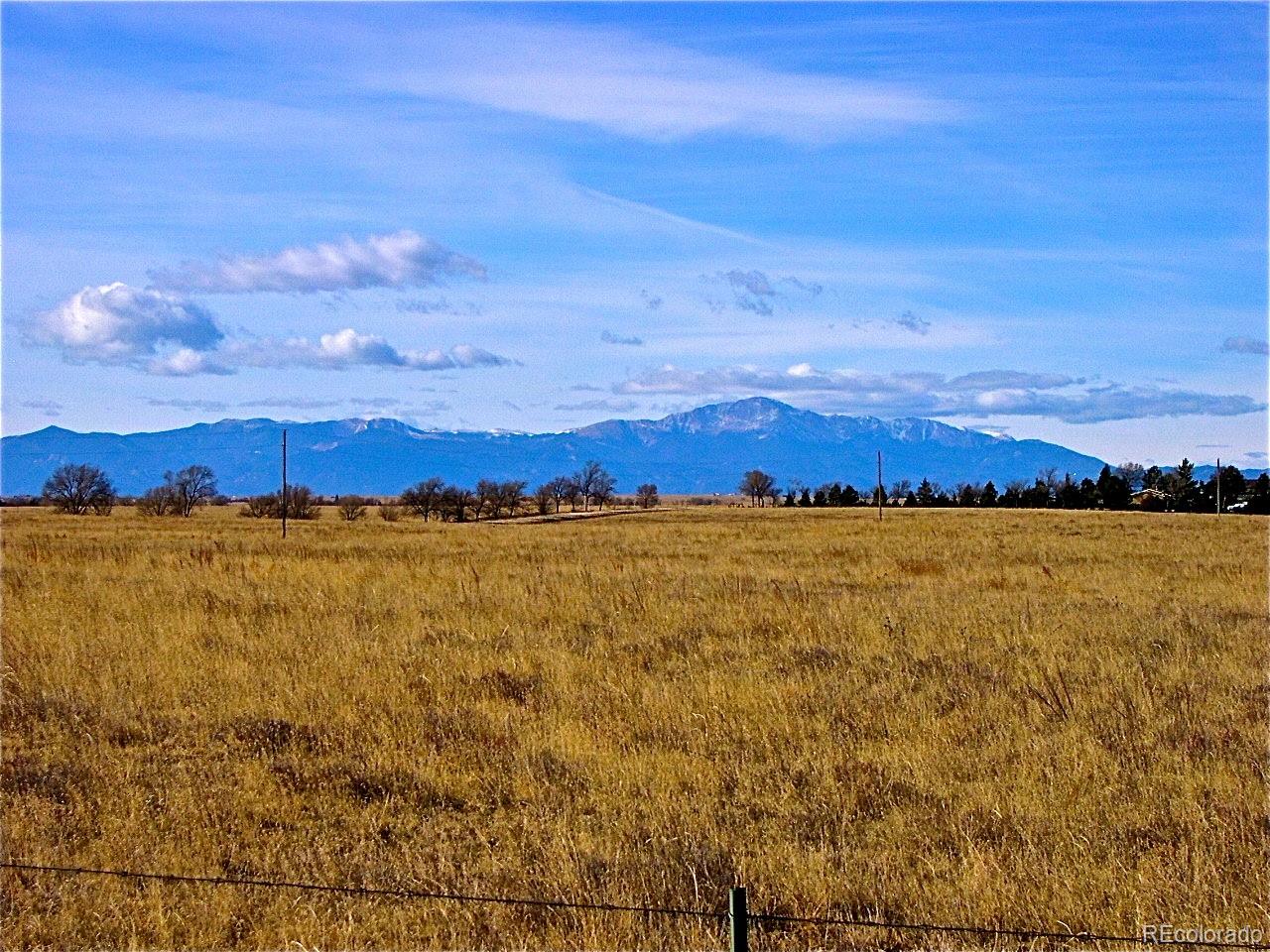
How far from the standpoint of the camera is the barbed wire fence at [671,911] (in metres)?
5.49

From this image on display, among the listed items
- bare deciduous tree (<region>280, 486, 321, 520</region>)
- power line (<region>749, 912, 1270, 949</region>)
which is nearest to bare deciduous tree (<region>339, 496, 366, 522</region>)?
bare deciduous tree (<region>280, 486, 321, 520</region>)

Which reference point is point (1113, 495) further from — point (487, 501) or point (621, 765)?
point (621, 765)

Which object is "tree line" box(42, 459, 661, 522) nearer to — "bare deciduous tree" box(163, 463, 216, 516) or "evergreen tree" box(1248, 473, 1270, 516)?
"bare deciduous tree" box(163, 463, 216, 516)

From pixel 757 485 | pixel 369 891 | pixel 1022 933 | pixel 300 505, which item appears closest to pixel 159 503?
pixel 300 505

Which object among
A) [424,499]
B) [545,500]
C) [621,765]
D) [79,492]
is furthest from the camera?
[545,500]

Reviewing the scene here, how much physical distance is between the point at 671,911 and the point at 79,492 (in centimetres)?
9429

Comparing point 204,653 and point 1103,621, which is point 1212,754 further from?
point 204,653

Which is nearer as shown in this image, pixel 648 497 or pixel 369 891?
pixel 369 891

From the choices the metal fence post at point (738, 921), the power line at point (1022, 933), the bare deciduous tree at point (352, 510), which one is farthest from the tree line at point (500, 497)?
the metal fence post at point (738, 921)

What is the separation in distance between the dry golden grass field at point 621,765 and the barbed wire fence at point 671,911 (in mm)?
78

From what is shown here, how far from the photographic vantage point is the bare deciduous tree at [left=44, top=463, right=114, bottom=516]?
8675 centimetres

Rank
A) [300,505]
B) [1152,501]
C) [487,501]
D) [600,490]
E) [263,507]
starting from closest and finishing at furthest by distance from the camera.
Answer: [300,505] < [263,507] < [487,501] < [1152,501] < [600,490]

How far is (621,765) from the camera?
8242 mm

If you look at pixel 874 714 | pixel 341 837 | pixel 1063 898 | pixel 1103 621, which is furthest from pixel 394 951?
pixel 1103 621
